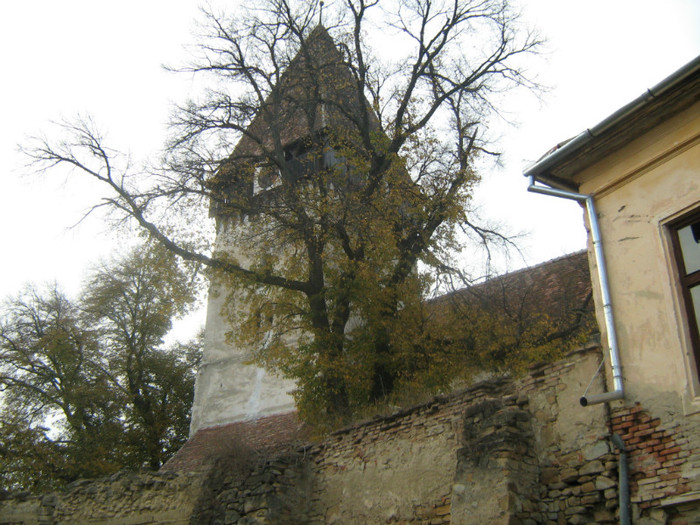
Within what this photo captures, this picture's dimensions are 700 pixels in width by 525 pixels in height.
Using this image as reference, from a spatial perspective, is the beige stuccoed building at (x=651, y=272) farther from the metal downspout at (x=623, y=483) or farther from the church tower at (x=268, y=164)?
the church tower at (x=268, y=164)

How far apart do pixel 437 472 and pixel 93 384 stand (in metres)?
18.2

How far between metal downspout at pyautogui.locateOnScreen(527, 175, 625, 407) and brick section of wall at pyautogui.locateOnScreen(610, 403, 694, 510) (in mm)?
266

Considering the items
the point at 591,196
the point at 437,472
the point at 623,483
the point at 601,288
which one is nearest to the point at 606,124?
the point at 591,196

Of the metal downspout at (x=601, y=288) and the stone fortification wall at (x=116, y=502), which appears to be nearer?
the metal downspout at (x=601, y=288)

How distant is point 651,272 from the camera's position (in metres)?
7.98

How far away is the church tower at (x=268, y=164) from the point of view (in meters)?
17.8

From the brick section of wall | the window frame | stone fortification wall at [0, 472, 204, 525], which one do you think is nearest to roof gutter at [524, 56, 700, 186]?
the window frame

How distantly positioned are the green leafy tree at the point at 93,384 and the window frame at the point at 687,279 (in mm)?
16380

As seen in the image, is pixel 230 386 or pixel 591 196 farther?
pixel 230 386

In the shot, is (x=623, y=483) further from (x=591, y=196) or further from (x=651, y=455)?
(x=591, y=196)

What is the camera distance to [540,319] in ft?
48.8

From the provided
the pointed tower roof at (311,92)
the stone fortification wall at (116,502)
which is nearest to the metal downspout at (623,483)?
the stone fortification wall at (116,502)

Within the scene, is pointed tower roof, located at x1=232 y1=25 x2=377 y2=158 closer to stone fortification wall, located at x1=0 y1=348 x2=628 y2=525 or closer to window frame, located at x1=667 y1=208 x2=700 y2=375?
stone fortification wall, located at x1=0 y1=348 x2=628 y2=525

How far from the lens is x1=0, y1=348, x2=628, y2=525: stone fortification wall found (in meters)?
8.45
